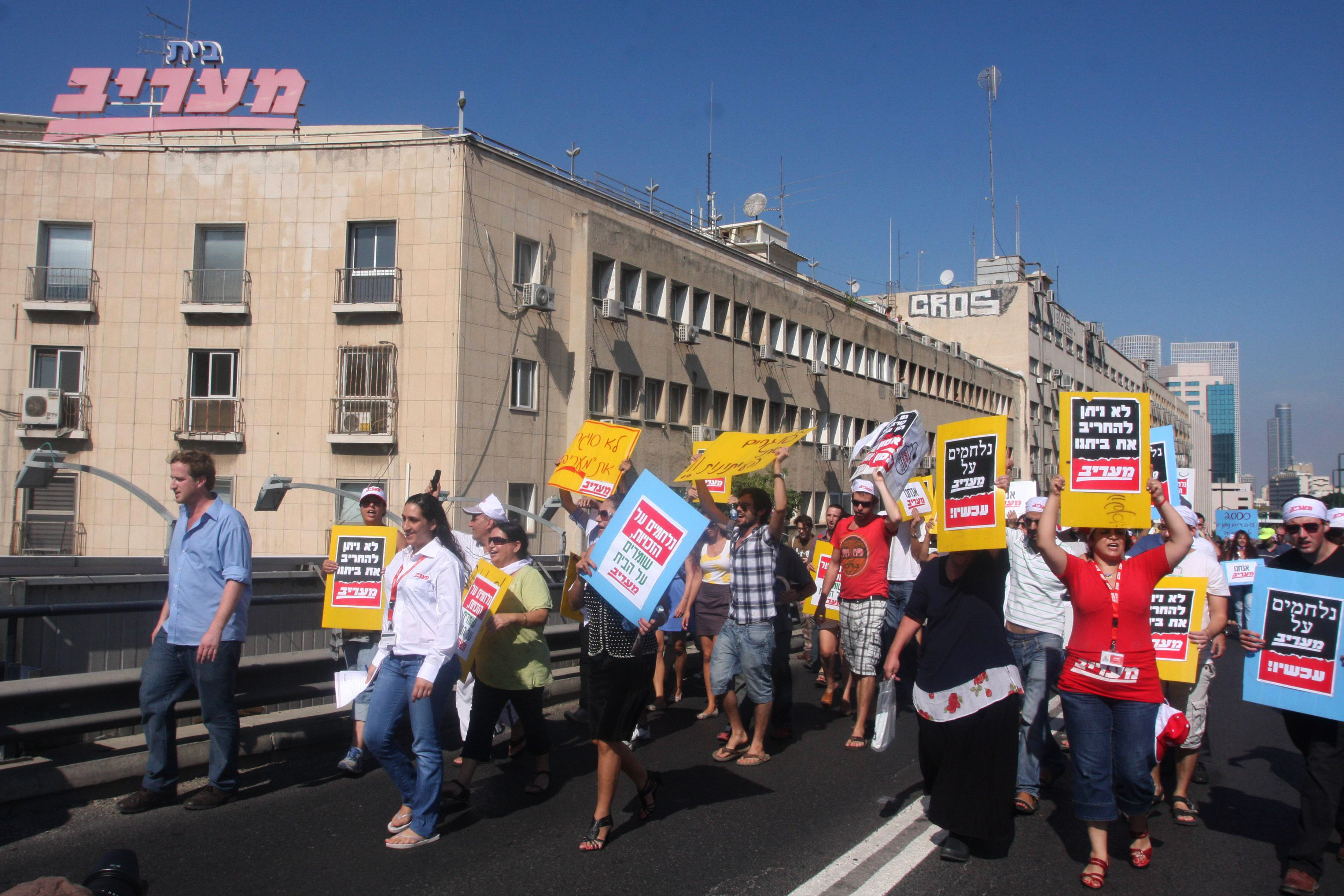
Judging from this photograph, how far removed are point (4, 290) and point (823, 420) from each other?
29.2m

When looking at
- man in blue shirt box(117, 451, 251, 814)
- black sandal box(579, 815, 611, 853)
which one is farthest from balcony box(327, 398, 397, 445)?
black sandal box(579, 815, 611, 853)

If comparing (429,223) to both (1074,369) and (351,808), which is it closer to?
(351,808)

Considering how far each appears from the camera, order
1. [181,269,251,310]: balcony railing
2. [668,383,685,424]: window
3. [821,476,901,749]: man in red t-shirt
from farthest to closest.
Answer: [668,383,685,424]: window → [181,269,251,310]: balcony railing → [821,476,901,749]: man in red t-shirt

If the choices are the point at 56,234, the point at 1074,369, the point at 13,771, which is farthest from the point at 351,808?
the point at 1074,369

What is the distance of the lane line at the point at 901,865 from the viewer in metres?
5.02

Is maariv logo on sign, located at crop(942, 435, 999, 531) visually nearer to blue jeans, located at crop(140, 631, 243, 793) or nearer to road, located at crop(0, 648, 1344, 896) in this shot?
→ road, located at crop(0, 648, 1344, 896)

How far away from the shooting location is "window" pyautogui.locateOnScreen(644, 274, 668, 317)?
31.8 meters

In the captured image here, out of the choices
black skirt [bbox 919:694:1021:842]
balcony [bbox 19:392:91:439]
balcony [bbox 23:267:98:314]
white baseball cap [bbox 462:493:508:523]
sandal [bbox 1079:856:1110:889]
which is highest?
balcony [bbox 23:267:98:314]

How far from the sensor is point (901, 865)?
5387 mm

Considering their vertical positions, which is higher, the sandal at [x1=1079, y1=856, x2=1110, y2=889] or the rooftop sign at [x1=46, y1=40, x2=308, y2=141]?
the rooftop sign at [x1=46, y1=40, x2=308, y2=141]

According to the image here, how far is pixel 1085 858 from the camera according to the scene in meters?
5.61

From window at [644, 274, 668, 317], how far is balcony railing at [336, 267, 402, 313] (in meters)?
8.93

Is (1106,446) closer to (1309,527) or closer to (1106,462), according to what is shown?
(1106,462)

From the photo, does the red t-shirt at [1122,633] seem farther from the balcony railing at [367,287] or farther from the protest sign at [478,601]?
the balcony railing at [367,287]
